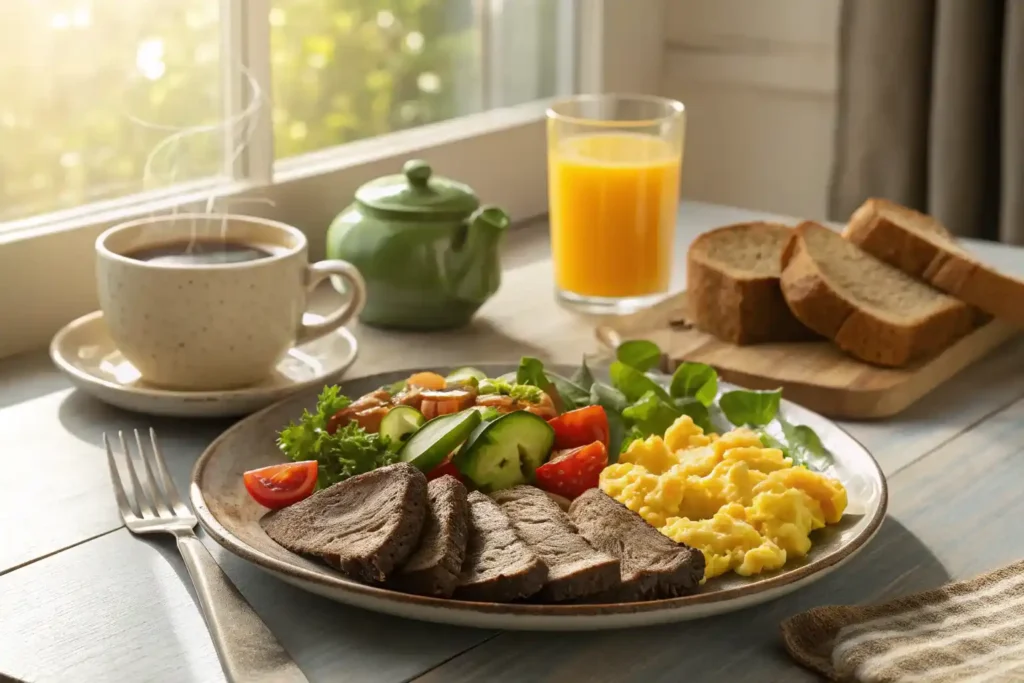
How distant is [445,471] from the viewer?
107 centimetres

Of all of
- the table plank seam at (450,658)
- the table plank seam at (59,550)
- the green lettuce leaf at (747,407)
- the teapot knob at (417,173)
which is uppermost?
the teapot knob at (417,173)

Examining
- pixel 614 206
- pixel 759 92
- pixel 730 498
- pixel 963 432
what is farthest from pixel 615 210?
pixel 759 92

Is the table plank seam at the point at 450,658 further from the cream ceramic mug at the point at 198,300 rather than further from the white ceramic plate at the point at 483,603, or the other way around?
the cream ceramic mug at the point at 198,300

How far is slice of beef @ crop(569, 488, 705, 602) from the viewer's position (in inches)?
34.2

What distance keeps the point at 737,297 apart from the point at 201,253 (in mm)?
654

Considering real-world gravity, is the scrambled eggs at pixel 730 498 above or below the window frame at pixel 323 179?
below

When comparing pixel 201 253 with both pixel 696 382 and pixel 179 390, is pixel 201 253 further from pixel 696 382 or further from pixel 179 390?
pixel 696 382

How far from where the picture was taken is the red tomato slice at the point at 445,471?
1062mm

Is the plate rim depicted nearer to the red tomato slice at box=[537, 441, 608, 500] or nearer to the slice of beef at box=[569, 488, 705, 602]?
the red tomato slice at box=[537, 441, 608, 500]

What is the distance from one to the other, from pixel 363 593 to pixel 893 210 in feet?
3.97

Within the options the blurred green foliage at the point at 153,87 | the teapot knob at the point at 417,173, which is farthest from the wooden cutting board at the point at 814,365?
the blurred green foliage at the point at 153,87

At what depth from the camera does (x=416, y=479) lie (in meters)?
0.94

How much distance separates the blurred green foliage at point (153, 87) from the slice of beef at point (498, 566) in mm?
941

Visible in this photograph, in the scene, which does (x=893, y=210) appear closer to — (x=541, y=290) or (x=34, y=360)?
(x=541, y=290)
